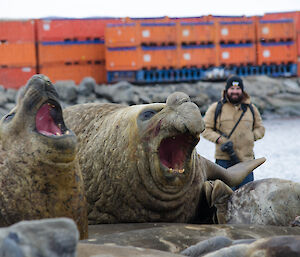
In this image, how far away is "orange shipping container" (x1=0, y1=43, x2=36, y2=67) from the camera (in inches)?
670

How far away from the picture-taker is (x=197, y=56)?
56.8 ft

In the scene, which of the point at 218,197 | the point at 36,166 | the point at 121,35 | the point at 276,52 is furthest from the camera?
the point at 276,52

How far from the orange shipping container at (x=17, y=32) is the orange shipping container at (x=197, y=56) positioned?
15.6 ft

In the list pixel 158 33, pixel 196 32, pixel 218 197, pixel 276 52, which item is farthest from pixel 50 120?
pixel 276 52

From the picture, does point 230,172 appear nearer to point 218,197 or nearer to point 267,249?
point 218,197

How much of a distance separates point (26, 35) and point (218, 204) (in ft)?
47.0

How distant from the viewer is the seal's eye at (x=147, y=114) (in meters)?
3.73

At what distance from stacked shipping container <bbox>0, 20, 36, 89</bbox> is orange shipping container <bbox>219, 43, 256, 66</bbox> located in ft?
19.6

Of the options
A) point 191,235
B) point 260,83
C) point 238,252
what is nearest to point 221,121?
point 191,235

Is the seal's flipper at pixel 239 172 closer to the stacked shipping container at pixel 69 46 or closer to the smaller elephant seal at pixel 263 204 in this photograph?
the smaller elephant seal at pixel 263 204

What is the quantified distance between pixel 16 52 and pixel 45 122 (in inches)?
584

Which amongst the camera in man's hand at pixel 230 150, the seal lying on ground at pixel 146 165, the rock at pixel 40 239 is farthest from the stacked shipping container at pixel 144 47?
the rock at pixel 40 239

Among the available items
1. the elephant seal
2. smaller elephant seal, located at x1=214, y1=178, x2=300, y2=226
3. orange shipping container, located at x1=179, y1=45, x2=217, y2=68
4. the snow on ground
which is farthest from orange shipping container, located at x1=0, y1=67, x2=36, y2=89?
the elephant seal

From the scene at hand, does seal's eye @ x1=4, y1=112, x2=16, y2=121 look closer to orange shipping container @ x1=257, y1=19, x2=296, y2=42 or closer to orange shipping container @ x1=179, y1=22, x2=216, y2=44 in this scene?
orange shipping container @ x1=179, y1=22, x2=216, y2=44
